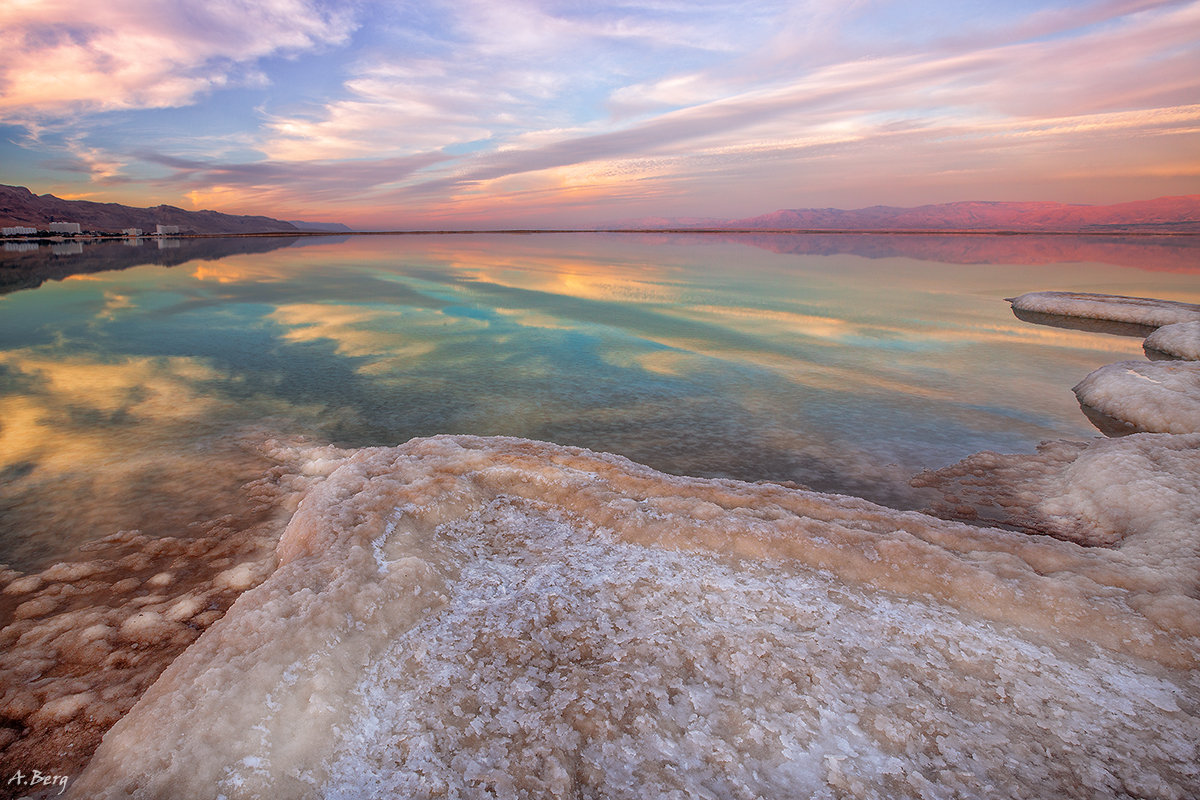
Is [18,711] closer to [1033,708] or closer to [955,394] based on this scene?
[1033,708]

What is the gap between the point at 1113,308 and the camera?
74.6 feet

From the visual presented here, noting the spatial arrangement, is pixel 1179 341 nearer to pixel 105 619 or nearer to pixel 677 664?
pixel 677 664

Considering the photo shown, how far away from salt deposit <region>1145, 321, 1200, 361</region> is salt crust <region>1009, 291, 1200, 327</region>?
3.20 m

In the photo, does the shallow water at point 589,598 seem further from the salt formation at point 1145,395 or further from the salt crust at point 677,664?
the salt formation at point 1145,395

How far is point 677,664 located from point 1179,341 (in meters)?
A: 22.4

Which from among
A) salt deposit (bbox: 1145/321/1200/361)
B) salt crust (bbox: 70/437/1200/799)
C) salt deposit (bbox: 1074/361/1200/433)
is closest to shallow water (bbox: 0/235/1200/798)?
salt crust (bbox: 70/437/1200/799)

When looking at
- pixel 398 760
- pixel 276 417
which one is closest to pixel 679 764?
pixel 398 760

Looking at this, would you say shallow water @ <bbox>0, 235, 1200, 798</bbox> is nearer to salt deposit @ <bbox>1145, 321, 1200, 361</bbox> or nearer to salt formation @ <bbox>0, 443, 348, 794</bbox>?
salt formation @ <bbox>0, 443, 348, 794</bbox>

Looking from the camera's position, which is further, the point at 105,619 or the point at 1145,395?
the point at 1145,395

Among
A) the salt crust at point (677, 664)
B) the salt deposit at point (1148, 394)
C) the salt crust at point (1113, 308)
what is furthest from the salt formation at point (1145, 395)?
the salt crust at point (1113, 308)

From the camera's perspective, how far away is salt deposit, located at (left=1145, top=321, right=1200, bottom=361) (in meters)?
16.4

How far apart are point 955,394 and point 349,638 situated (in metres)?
12.9

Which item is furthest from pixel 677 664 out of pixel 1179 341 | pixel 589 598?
pixel 1179 341
